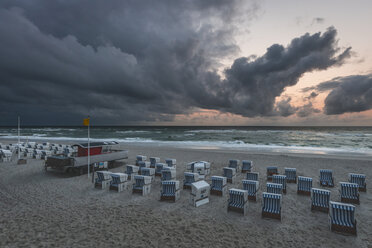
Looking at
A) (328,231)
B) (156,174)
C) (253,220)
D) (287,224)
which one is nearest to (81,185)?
(156,174)

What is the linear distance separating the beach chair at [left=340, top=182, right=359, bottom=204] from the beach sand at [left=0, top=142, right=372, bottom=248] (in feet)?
1.37

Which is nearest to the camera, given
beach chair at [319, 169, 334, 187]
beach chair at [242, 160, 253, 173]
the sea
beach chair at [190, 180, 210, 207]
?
beach chair at [190, 180, 210, 207]

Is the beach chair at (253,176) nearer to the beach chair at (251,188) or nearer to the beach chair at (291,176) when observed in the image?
the beach chair at (251,188)

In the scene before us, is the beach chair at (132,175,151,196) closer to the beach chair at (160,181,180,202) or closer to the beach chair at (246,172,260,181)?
the beach chair at (160,181,180,202)

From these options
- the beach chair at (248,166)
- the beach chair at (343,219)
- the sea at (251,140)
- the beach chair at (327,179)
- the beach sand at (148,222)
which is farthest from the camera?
the sea at (251,140)

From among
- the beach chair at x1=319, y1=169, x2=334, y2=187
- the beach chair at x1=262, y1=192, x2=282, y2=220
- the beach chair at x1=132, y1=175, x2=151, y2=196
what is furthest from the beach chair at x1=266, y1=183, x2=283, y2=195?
the beach chair at x1=132, y1=175, x2=151, y2=196

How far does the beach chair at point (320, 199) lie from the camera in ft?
27.2

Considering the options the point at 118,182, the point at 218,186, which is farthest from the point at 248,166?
the point at 118,182

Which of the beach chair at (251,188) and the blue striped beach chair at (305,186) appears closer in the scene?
the beach chair at (251,188)

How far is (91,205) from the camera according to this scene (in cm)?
884

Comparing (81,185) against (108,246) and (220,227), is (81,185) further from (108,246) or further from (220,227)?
(220,227)

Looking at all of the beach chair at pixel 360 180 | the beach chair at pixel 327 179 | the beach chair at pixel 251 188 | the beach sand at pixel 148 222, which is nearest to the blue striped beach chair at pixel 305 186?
the beach sand at pixel 148 222

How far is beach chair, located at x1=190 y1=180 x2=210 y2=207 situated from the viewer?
29.2 ft

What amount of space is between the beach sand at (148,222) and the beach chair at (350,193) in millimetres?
418
